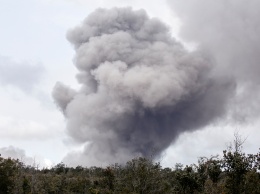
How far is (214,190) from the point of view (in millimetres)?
29266

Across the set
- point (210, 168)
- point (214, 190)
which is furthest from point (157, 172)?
point (210, 168)

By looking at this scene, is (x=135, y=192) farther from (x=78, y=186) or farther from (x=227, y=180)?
(x=78, y=186)

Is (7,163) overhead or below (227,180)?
overhead

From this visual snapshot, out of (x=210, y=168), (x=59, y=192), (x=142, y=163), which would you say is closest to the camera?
(x=142, y=163)

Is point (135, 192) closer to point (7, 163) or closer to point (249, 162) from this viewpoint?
point (249, 162)

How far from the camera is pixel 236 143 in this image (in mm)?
26438

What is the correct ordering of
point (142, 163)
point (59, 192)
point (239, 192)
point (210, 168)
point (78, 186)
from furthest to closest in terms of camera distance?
point (59, 192) → point (78, 186) → point (210, 168) → point (142, 163) → point (239, 192)

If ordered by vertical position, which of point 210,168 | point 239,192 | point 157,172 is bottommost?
point 239,192

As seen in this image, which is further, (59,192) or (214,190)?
(59,192)

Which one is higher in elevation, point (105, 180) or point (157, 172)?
point (105, 180)

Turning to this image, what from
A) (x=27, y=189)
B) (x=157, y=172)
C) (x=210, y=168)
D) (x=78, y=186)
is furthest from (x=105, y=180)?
(x=157, y=172)

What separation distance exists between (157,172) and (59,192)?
1170 inches

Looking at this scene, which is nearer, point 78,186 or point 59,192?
point 78,186

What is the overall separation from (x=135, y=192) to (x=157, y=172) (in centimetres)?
264
